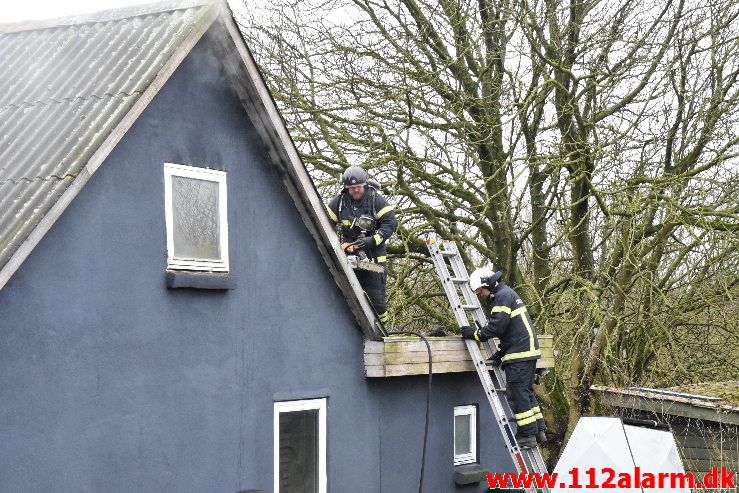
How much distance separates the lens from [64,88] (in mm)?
6770

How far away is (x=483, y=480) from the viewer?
9.29 metres

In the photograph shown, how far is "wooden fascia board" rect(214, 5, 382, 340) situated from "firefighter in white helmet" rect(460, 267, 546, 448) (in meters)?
1.30

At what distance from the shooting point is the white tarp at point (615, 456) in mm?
8078

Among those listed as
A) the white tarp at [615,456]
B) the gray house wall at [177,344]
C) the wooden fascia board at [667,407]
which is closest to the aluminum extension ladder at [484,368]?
the white tarp at [615,456]

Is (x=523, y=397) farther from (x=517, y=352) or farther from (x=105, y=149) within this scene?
(x=105, y=149)

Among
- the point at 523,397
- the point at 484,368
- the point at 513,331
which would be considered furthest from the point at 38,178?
the point at 523,397

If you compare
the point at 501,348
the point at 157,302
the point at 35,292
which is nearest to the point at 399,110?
the point at 501,348

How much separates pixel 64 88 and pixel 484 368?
15.6 ft

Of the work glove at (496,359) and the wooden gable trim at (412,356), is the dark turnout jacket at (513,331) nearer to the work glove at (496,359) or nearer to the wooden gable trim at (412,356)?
the work glove at (496,359)

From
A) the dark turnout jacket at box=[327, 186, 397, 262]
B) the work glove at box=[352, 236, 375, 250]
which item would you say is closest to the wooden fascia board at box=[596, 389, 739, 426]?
the dark turnout jacket at box=[327, 186, 397, 262]

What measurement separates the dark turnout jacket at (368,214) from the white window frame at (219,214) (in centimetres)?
183

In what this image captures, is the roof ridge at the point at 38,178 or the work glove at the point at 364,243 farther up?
the roof ridge at the point at 38,178

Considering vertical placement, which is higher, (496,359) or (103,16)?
(103,16)

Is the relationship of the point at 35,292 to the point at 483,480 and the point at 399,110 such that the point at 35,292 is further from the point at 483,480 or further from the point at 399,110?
the point at 399,110
